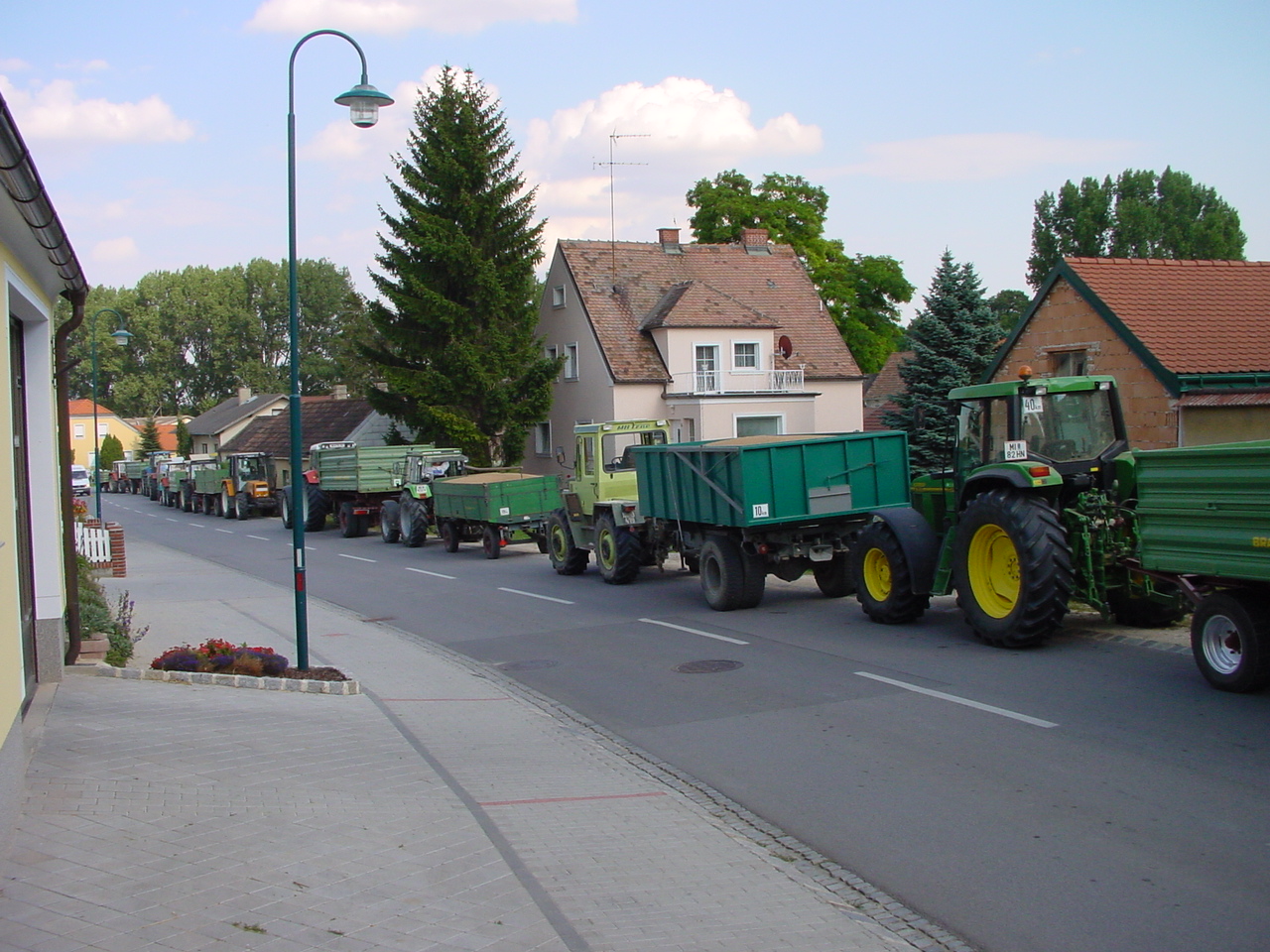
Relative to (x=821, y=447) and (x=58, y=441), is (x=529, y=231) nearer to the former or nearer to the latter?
(x=821, y=447)

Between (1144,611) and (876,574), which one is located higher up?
(876,574)

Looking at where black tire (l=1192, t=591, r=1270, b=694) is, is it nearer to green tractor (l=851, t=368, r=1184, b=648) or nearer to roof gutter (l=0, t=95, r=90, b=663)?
green tractor (l=851, t=368, r=1184, b=648)

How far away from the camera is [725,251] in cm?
4612

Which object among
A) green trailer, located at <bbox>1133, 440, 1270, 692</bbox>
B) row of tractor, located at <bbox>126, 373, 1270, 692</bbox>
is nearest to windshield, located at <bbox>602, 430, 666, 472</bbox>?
row of tractor, located at <bbox>126, 373, 1270, 692</bbox>

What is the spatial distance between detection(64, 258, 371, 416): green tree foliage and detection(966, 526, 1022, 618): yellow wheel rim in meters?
96.4

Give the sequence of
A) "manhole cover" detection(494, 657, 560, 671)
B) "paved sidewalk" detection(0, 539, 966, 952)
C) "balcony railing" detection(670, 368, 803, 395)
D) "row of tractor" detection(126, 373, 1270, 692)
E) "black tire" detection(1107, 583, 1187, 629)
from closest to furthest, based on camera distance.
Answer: "paved sidewalk" detection(0, 539, 966, 952)
"row of tractor" detection(126, 373, 1270, 692)
"black tire" detection(1107, 583, 1187, 629)
"manhole cover" detection(494, 657, 560, 671)
"balcony railing" detection(670, 368, 803, 395)

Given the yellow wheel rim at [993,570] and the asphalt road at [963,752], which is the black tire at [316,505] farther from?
the yellow wheel rim at [993,570]

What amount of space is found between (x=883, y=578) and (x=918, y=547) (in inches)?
26.3

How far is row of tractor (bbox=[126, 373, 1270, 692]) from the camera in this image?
897 cm

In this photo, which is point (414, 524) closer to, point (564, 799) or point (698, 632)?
point (698, 632)

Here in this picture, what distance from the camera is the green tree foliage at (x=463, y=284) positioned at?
132 feet

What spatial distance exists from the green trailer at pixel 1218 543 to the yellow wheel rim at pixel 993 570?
6.42 feet

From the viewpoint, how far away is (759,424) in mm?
41594

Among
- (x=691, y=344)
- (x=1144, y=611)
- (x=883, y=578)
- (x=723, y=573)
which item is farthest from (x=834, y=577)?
(x=691, y=344)
